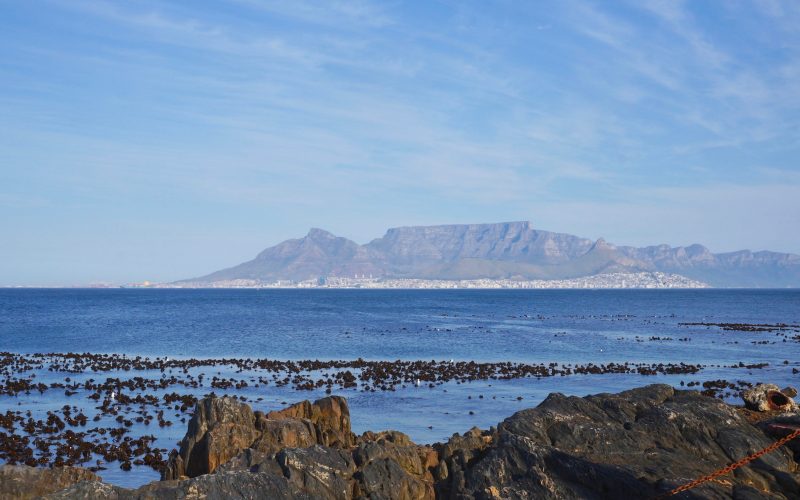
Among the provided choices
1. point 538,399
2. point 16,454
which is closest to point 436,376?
point 538,399

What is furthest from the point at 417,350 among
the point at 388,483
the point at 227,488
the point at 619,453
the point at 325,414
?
the point at 227,488

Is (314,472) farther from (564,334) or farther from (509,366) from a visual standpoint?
(564,334)

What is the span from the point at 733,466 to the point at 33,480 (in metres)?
14.7

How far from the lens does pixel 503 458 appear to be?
16.2 meters

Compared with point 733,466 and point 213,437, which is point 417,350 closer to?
point 213,437

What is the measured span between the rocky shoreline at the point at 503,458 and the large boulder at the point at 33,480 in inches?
0.9

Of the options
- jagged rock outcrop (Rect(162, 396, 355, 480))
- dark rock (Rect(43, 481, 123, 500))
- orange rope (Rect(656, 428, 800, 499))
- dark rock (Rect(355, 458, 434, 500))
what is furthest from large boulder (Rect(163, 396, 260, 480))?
orange rope (Rect(656, 428, 800, 499))

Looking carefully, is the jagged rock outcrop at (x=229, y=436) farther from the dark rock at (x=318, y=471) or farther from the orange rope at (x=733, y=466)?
the orange rope at (x=733, y=466)

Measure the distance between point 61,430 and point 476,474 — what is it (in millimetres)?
21128

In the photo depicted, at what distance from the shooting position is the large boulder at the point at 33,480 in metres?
14.5

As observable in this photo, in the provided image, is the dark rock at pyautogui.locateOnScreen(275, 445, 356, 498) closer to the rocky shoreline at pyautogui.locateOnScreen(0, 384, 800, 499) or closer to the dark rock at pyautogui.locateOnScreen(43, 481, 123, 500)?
the rocky shoreline at pyautogui.locateOnScreen(0, 384, 800, 499)

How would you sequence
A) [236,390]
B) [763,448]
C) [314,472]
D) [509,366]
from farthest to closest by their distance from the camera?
[509,366] → [236,390] → [763,448] → [314,472]

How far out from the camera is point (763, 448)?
1773 centimetres

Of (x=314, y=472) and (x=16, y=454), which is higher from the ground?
(x=314, y=472)
